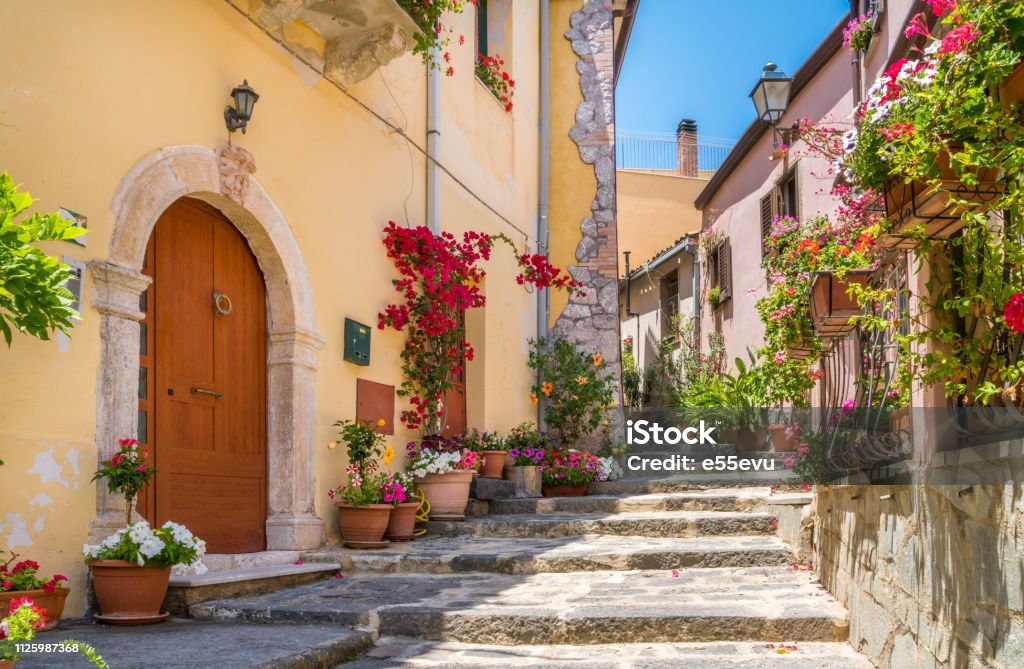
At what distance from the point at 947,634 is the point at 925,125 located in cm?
148

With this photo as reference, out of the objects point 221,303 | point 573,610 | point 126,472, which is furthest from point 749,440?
Answer: point 126,472

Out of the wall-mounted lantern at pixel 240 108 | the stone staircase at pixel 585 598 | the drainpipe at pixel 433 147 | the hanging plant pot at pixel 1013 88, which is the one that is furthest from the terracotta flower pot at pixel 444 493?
the hanging plant pot at pixel 1013 88

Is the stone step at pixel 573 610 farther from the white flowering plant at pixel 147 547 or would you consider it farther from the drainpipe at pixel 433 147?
the drainpipe at pixel 433 147

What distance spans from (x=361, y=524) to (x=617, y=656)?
2.51 metres

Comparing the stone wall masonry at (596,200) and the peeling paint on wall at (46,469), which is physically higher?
the stone wall masonry at (596,200)

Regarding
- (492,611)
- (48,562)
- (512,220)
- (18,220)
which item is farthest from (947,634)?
(512,220)

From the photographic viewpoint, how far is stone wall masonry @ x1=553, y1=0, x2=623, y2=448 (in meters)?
11.3

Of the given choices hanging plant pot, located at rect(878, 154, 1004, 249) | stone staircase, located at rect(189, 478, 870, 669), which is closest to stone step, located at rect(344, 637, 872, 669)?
stone staircase, located at rect(189, 478, 870, 669)

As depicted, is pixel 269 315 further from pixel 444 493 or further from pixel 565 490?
pixel 565 490

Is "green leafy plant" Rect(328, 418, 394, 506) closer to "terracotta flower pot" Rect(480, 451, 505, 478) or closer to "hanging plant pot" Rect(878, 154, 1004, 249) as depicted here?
"terracotta flower pot" Rect(480, 451, 505, 478)

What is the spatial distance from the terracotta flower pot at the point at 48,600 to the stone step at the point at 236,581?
2.31ft

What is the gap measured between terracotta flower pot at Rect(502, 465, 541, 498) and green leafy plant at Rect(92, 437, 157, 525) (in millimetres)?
4519

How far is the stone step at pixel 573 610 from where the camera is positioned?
15.5ft

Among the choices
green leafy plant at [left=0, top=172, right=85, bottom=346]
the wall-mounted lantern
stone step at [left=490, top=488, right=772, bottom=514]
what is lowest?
stone step at [left=490, top=488, right=772, bottom=514]
